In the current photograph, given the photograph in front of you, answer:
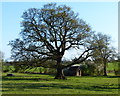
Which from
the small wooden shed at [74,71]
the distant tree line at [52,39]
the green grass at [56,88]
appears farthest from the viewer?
the small wooden shed at [74,71]

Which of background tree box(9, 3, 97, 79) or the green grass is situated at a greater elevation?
background tree box(9, 3, 97, 79)

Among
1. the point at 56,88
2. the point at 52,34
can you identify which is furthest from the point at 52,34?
the point at 56,88

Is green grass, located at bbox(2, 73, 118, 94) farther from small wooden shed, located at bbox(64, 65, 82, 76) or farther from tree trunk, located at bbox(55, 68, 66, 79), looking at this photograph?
small wooden shed, located at bbox(64, 65, 82, 76)

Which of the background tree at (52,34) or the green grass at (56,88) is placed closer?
Result: the green grass at (56,88)

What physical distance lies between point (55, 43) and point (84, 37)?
5508mm

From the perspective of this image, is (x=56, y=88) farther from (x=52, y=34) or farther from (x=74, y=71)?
(x=74, y=71)

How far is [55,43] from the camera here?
37531mm

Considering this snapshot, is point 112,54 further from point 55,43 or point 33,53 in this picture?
point 33,53

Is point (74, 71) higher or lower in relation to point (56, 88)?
higher

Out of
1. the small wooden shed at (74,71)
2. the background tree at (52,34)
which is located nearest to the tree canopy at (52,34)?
the background tree at (52,34)

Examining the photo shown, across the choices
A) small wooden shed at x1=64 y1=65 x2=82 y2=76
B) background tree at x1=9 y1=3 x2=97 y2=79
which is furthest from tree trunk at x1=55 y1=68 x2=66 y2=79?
small wooden shed at x1=64 y1=65 x2=82 y2=76

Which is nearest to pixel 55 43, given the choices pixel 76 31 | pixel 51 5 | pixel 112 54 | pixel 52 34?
pixel 52 34

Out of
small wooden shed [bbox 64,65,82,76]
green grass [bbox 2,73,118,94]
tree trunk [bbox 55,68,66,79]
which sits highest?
small wooden shed [bbox 64,65,82,76]

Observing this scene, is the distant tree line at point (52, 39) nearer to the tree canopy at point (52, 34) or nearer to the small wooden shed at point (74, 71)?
the tree canopy at point (52, 34)
